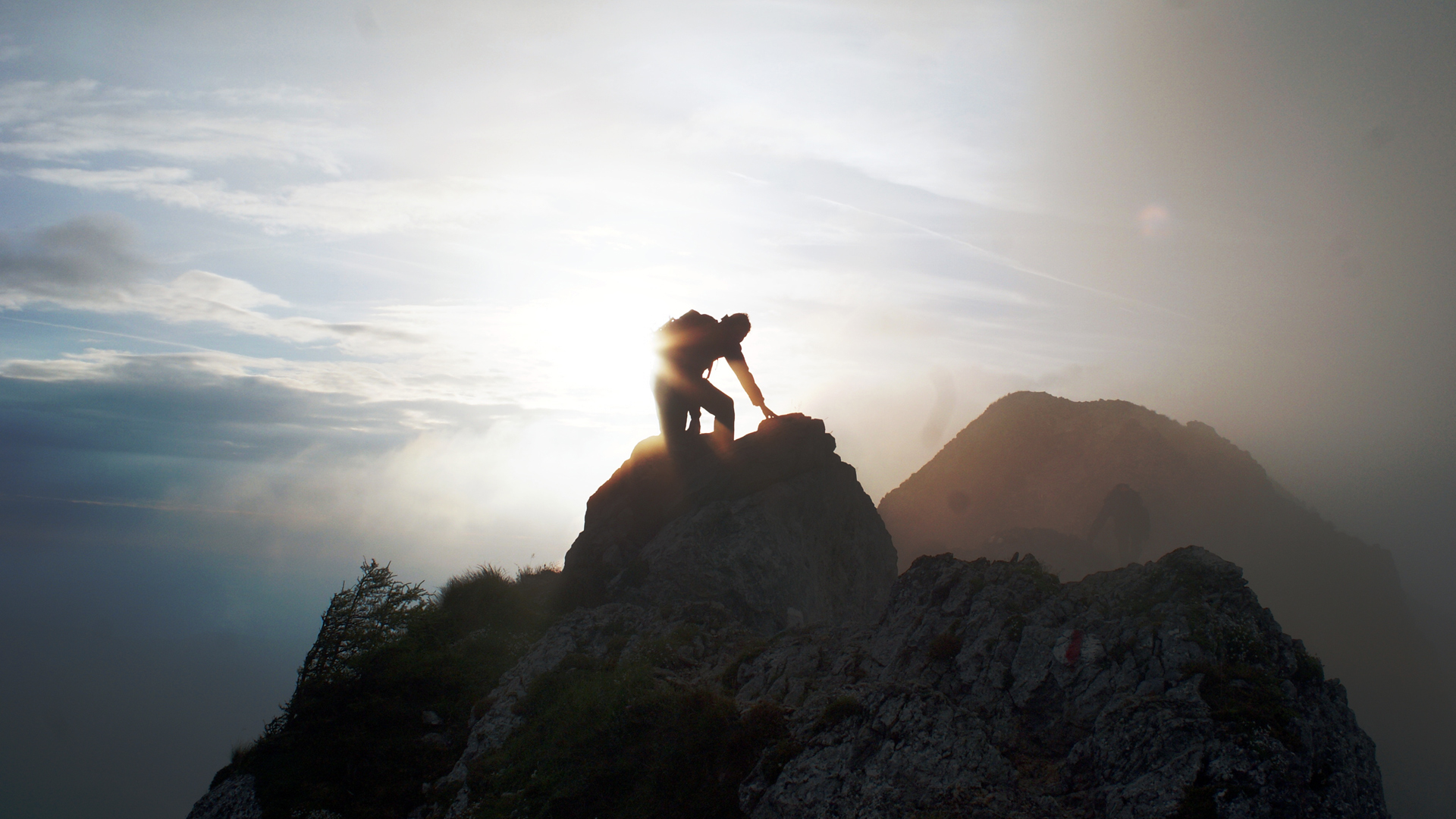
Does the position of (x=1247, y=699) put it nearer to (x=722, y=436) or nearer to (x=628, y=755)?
(x=628, y=755)

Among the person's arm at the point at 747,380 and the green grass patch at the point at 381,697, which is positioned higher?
the person's arm at the point at 747,380

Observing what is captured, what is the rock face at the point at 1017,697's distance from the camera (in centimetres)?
641

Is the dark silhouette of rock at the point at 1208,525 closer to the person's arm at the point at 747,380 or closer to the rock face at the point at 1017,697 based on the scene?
the person's arm at the point at 747,380

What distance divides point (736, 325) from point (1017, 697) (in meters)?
12.1

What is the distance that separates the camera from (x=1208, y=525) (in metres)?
64.0

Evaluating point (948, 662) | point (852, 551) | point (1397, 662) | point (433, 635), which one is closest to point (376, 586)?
point (433, 635)

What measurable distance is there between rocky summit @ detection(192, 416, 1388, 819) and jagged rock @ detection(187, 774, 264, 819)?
0.07m

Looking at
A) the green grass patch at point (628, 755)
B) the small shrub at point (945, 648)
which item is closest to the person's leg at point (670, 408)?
the green grass patch at point (628, 755)

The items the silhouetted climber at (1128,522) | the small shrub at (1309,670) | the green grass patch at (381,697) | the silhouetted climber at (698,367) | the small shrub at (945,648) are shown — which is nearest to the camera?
the small shrub at (1309,670)

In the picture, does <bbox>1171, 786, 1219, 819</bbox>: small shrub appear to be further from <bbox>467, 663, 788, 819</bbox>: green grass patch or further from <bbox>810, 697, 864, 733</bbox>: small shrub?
<bbox>467, 663, 788, 819</bbox>: green grass patch

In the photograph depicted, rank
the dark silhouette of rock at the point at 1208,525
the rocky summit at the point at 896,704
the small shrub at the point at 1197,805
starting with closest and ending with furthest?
the small shrub at the point at 1197,805 → the rocky summit at the point at 896,704 → the dark silhouette of rock at the point at 1208,525

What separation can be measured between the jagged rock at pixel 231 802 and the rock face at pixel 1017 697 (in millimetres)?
3946

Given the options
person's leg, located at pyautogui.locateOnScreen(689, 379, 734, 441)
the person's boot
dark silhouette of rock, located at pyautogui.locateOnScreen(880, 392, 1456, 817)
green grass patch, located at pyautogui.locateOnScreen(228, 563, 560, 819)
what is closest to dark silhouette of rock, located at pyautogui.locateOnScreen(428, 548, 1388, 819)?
green grass patch, located at pyautogui.locateOnScreen(228, 563, 560, 819)

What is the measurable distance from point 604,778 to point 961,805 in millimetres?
5585
